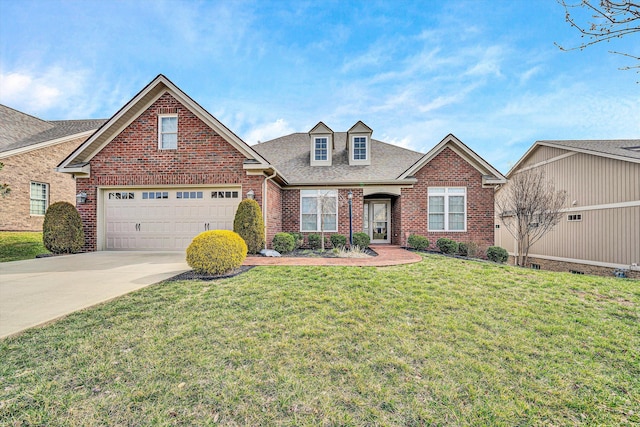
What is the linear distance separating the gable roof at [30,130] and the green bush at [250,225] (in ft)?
43.9

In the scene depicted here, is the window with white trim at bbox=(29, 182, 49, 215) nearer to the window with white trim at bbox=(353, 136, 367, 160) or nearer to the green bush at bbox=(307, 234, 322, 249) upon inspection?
the green bush at bbox=(307, 234, 322, 249)

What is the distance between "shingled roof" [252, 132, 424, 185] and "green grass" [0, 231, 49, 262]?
10.8m

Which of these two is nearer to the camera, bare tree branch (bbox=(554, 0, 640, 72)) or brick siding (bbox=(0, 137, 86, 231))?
bare tree branch (bbox=(554, 0, 640, 72))

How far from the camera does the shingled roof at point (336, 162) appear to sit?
13664 millimetres

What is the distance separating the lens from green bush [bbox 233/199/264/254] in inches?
384

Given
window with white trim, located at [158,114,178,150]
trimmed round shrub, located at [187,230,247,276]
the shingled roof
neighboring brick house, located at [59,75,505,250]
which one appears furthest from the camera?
the shingled roof

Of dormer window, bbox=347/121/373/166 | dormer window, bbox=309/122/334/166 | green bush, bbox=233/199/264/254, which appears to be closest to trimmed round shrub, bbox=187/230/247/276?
green bush, bbox=233/199/264/254

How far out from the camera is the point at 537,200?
10828 mm

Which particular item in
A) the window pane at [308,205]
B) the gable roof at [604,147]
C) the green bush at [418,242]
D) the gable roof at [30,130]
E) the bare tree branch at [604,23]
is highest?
the gable roof at [30,130]

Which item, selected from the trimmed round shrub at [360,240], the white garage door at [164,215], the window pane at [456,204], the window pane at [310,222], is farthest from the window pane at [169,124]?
the window pane at [456,204]

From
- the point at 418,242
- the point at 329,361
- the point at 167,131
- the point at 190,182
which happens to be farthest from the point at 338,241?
the point at 329,361

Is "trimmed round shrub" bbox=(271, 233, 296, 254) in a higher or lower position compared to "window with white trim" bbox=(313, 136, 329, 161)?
lower

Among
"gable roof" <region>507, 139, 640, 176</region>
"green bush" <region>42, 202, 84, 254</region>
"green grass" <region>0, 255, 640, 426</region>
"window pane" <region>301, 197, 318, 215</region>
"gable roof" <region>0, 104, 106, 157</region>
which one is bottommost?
"green grass" <region>0, 255, 640, 426</region>

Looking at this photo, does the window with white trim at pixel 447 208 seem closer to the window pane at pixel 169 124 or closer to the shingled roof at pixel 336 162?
the shingled roof at pixel 336 162
